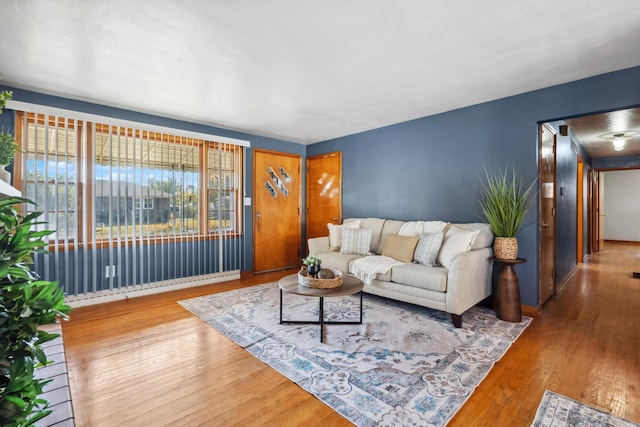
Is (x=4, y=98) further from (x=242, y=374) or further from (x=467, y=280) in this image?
(x=467, y=280)

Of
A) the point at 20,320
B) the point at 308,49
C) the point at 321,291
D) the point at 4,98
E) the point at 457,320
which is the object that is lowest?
the point at 457,320

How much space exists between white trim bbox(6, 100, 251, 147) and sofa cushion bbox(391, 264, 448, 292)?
122 inches

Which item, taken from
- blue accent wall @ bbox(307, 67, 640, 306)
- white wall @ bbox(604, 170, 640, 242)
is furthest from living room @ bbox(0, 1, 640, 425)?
white wall @ bbox(604, 170, 640, 242)

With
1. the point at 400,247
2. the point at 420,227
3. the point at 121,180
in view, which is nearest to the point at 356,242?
the point at 400,247

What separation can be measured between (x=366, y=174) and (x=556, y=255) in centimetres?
283

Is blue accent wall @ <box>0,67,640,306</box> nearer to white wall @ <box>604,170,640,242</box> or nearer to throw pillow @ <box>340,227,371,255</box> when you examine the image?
throw pillow @ <box>340,227,371,255</box>

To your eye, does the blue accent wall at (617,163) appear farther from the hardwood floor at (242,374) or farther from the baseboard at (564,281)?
the hardwood floor at (242,374)

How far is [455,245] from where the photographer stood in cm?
313

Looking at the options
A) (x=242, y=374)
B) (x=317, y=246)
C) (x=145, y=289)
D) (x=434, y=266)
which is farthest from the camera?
(x=317, y=246)

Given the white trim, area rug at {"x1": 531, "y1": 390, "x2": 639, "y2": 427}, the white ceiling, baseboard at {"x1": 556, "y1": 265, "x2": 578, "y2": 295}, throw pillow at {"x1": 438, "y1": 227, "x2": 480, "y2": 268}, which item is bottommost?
area rug at {"x1": 531, "y1": 390, "x2": 639, "y2": 427}

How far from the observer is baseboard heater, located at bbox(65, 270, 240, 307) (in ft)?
11.3

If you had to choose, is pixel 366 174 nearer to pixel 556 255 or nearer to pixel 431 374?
pixel 556 255

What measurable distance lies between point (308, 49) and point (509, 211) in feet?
8.13

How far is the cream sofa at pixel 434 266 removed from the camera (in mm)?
2818
